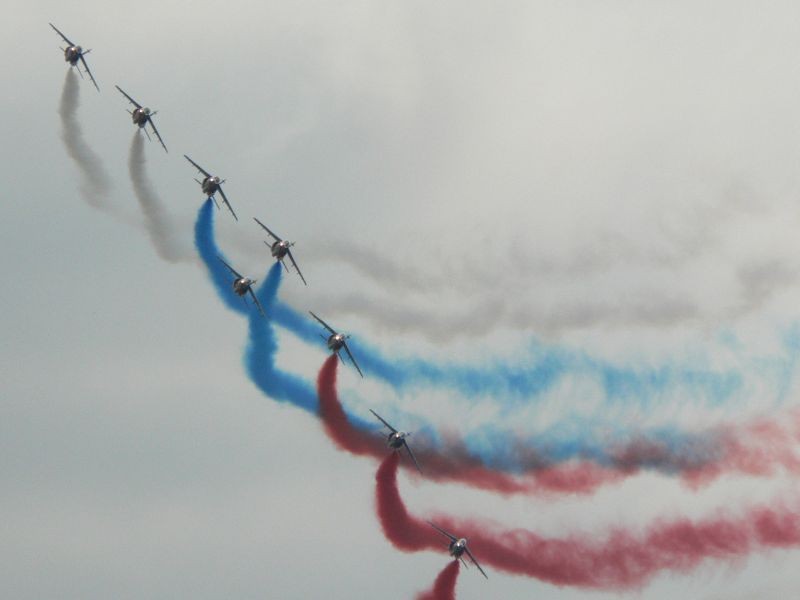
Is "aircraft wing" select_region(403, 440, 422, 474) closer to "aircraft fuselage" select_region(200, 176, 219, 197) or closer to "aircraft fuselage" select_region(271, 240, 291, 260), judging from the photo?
"aircraft fuselage" select_region(271, 240, 291, 260)

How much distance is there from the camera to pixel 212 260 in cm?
10262

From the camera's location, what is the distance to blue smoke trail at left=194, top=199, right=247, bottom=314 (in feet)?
333

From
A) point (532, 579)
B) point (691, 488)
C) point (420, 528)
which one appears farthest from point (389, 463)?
point (691, 488)

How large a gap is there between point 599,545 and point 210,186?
123ft

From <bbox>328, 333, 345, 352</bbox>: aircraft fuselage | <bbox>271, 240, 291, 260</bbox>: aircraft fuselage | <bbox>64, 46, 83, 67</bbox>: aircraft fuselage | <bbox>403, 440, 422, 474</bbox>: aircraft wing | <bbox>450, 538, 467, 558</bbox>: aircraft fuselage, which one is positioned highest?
<bbox>64, 46, 83, 67</bbox>: aircraft fuselage

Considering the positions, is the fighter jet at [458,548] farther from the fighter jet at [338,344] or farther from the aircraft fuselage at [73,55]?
the aircraft fuselage at [73,55]

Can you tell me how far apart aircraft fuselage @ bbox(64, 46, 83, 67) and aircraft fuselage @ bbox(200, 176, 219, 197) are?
13945mm

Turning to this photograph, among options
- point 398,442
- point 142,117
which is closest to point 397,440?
point 398,442

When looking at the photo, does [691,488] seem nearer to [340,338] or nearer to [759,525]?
[759,525]

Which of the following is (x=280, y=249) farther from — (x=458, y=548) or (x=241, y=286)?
(x=458, y=548)

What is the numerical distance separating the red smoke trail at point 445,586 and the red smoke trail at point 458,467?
18.6 feet

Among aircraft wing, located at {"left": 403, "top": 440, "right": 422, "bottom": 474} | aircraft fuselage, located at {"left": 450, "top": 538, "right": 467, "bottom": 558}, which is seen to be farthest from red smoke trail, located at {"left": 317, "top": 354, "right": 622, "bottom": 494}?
aircraft fuselage, located at {"left": 450, "top": 538, "right": 467, "bottom": 558}

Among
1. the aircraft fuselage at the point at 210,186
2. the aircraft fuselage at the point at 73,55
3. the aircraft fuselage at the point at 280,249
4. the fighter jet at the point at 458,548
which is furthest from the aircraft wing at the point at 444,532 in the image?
the aircraft fuselage at the point at 73,55

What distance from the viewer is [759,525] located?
91312 mm
